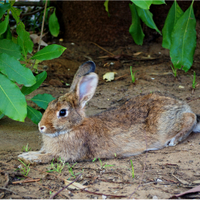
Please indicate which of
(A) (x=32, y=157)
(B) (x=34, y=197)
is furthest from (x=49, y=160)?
(B) (x=34, y=197)

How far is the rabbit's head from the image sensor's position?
13.0ft

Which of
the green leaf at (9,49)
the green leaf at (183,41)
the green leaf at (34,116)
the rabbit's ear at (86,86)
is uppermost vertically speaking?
the green leaf at (9,49)

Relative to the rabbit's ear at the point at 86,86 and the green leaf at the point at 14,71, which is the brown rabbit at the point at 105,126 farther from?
the green leaf at the point at 14,71

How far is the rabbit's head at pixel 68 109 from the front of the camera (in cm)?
396

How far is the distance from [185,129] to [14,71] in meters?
2.67

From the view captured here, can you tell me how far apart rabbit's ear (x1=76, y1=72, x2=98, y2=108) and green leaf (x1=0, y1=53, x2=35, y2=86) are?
0.72 meters

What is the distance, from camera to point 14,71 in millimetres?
3859

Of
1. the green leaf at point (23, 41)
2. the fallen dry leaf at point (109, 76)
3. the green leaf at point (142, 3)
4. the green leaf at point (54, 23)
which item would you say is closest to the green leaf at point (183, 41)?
the green leaf at point (142, 3)

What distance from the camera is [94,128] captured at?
14.2ft

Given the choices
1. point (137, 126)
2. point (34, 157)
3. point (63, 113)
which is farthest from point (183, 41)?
point (34, 157)

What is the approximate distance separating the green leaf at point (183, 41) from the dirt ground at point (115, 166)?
0.92 m

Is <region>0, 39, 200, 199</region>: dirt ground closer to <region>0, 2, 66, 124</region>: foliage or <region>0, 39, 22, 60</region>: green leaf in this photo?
<region>0, 2, 66, 124</region>: foliage

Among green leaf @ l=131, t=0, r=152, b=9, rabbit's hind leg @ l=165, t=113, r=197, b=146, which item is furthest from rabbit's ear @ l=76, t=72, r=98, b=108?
rabbit's hind leg @ l=165, t=113, r=197, b=146

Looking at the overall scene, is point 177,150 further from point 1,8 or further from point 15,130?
point 1,8
